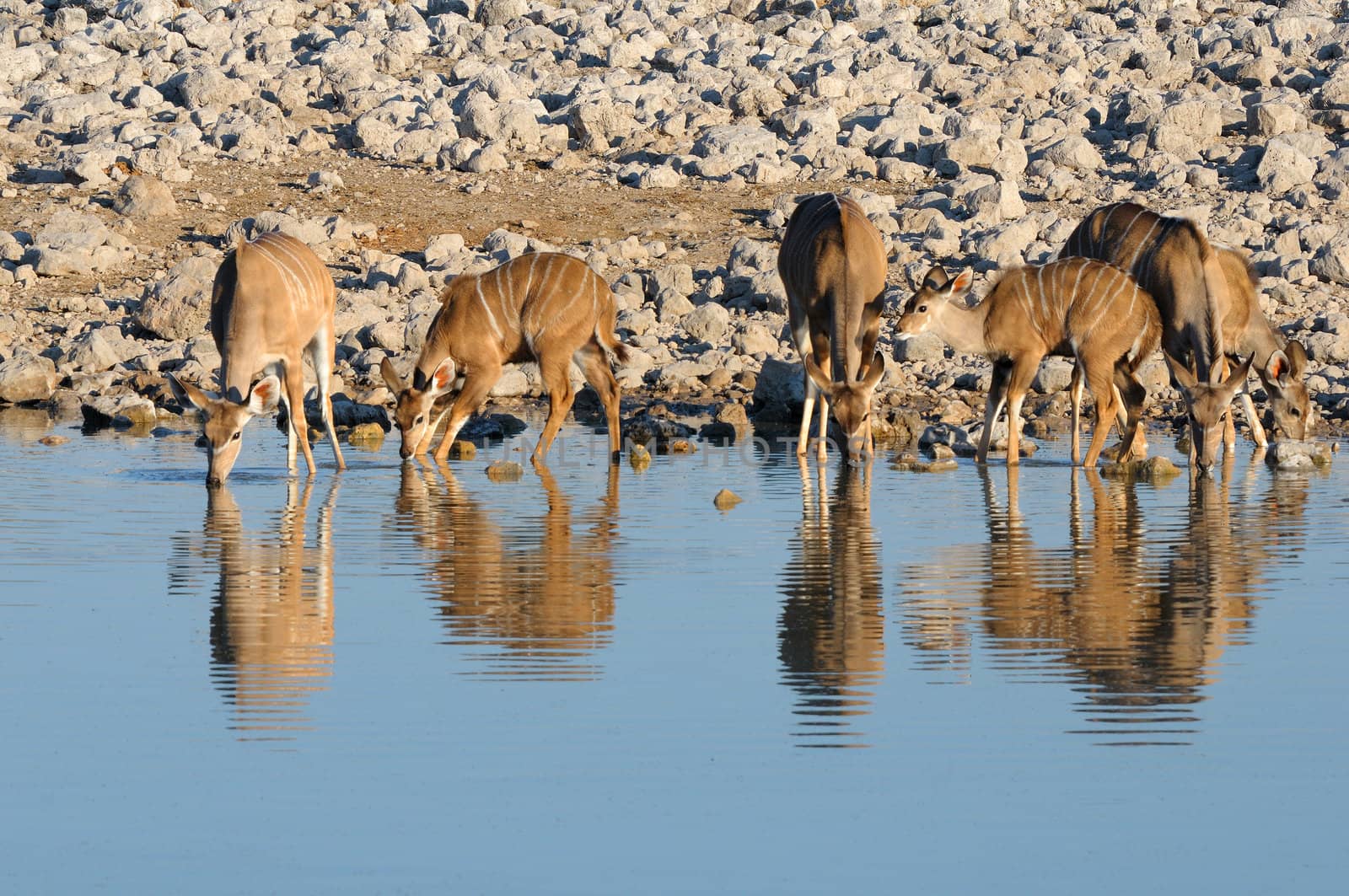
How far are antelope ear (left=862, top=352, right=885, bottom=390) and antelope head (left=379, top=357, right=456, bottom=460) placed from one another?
10.4 feet

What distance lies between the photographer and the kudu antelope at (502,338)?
1642 centimetres

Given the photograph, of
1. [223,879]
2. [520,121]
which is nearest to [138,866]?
[223,879]

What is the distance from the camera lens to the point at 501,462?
15508 millimetres

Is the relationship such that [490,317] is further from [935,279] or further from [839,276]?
[935,279]

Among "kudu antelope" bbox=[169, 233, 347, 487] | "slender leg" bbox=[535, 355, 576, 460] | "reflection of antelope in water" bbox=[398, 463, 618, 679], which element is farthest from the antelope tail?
"kudu antelope" bbox=[169, 233, 347, 487]

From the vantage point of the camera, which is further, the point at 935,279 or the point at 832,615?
the point at 935,279

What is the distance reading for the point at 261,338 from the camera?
→ 50.8 feet

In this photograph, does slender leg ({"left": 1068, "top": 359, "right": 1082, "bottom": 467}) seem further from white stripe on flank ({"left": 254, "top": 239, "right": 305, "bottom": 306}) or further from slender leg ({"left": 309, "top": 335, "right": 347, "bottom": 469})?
white stripe on flank ({"left": 254, "top": 239, "right": 305, "bottom": 306})

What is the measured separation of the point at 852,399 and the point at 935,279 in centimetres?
141

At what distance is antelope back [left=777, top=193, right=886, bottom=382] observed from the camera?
1623cm

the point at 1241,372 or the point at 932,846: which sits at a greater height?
the point at 1241,372

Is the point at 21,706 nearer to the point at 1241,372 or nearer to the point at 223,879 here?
the point at 223,879

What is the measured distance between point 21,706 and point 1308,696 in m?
Result: 4.63

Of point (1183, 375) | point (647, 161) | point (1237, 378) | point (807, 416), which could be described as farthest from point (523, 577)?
point (647, 161)
